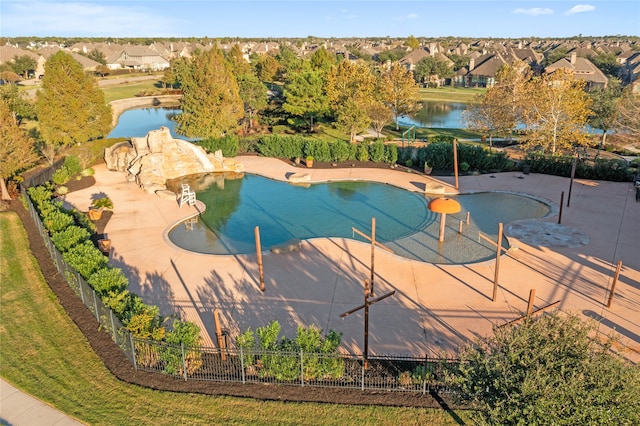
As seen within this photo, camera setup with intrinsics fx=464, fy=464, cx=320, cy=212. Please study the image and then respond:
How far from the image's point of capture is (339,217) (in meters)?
26.7

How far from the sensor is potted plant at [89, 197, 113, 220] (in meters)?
25.3

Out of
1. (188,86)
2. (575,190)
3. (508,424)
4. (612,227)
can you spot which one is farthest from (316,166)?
(508,424)

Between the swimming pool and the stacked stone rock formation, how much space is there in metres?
2.01

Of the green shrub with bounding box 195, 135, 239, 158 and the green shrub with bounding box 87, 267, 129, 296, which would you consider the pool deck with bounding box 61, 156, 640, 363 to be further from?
the green shrub with bounding box 195, 135, 239, 158

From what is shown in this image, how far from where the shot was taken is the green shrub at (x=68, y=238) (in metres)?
19.0

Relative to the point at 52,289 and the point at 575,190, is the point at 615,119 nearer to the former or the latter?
the point at 575,190

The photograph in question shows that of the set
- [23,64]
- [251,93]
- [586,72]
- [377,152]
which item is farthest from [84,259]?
[23,64]

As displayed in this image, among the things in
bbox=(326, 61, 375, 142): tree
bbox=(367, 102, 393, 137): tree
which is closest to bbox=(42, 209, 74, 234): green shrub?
bbox=(326, 61, 375, 142): tree

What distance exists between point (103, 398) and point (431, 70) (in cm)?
10124

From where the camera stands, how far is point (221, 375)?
43.8ft

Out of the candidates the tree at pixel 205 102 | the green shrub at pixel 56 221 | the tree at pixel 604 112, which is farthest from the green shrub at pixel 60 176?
the tree at pixel 604 112

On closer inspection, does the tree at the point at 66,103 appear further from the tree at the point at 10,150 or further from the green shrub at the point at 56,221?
the green shrub at the point at 56,221

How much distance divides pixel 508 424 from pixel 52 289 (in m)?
17.0

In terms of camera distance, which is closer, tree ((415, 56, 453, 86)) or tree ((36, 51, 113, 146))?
tree ((36, 51, 113, 146))
